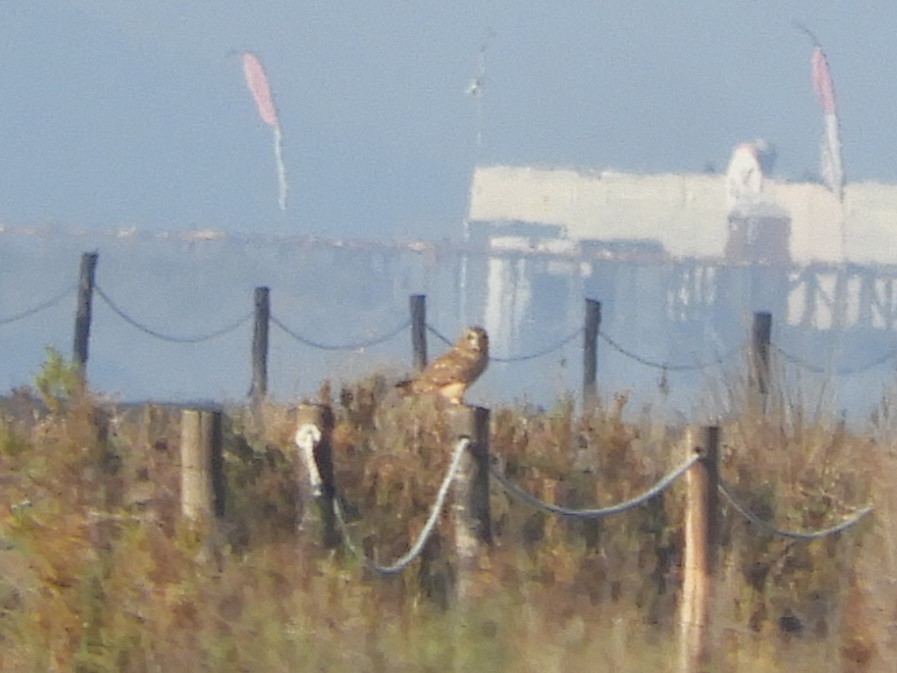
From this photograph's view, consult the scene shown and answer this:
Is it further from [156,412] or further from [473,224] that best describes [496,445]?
[473,224]

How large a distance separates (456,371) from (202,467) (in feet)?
12.9

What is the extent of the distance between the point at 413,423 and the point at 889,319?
102524mm

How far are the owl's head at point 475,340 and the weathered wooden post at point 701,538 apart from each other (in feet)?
13.9

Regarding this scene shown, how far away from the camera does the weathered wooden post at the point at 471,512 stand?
848 cm

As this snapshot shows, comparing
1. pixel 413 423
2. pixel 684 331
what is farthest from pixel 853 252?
pixel 413 423

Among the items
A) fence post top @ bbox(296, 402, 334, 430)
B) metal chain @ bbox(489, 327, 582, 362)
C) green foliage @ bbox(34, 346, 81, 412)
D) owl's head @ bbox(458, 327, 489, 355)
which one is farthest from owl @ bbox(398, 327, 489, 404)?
fence post top @ bbox(296, 402, 334, 430)

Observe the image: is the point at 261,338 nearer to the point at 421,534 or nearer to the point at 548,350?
the point at 548,350

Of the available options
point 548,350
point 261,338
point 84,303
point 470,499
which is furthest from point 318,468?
point 261,338

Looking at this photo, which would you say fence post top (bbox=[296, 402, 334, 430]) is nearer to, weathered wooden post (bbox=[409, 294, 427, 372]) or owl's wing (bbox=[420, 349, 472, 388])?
owl's wing (bbox=[420, 349, 472, 388])

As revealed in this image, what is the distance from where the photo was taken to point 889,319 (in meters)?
110

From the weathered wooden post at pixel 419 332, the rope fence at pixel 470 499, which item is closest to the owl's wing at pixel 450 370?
the rope fence at pixel 470 499

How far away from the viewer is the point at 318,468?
8.56 m

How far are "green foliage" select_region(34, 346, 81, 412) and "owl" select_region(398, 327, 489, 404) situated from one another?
239 centimetres

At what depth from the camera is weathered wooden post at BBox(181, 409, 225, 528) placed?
808 centimetres
